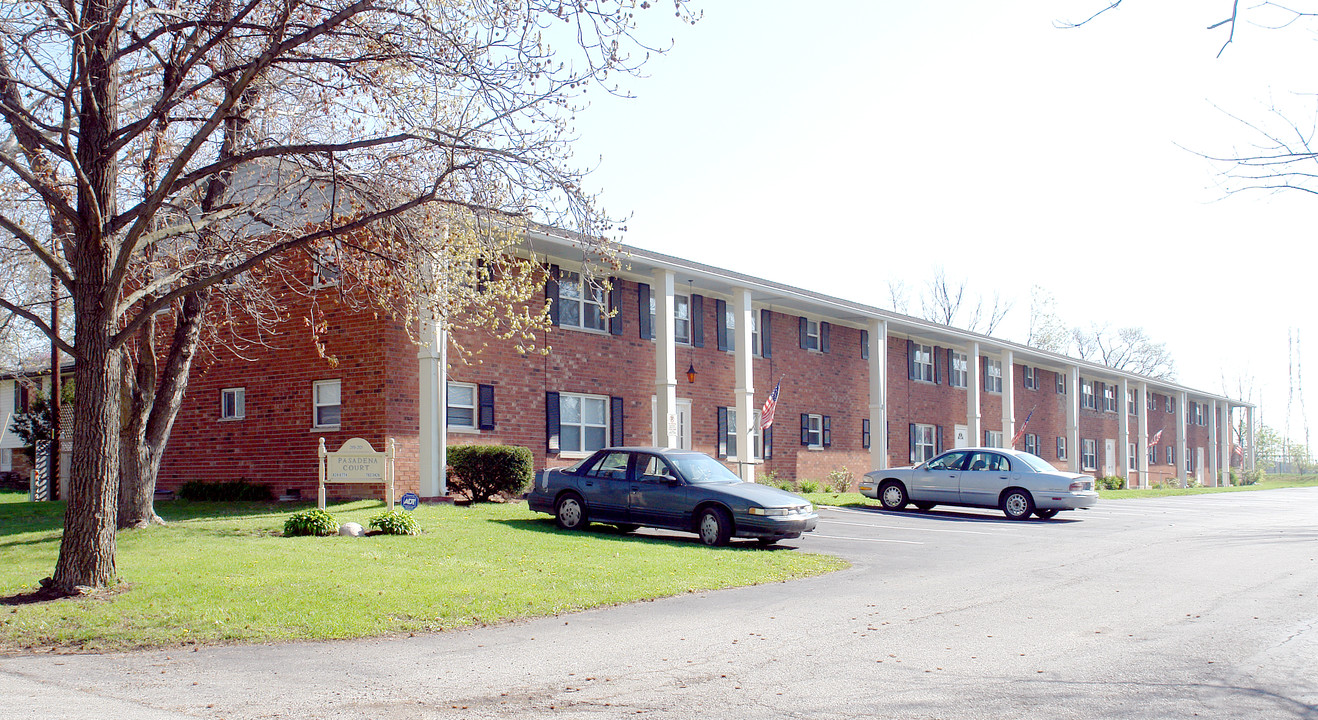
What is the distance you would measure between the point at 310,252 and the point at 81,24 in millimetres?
3252

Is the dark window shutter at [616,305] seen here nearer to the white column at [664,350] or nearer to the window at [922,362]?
the white column at [664,350]

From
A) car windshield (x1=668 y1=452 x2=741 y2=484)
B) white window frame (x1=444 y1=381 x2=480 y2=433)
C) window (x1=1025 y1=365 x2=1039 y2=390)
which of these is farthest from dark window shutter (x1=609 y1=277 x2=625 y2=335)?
window (x1=1025 y1=365 x2=1039 y2=390)

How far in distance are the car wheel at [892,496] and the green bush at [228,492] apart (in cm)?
1306

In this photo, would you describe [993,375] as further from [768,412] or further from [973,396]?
[768,412]

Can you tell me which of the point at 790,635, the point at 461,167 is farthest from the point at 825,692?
the point at 461,167

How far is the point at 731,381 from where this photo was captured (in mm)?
28438

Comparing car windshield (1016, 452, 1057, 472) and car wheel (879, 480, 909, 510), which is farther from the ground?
car windshield (1016, 452, 1057, 472)

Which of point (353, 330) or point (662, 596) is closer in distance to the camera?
point (662, 596)

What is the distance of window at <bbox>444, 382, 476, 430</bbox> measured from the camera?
2095cm

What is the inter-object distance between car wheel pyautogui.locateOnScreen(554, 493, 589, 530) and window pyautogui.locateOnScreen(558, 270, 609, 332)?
24.1ft

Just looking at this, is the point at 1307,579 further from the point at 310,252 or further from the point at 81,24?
the point at 81,24

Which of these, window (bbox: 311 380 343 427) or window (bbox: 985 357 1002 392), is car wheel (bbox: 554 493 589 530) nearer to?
window (bbox: 311 380 343 427)

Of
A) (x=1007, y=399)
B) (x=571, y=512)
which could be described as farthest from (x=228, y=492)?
(x=1007, y=399)

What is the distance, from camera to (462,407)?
834 inches
